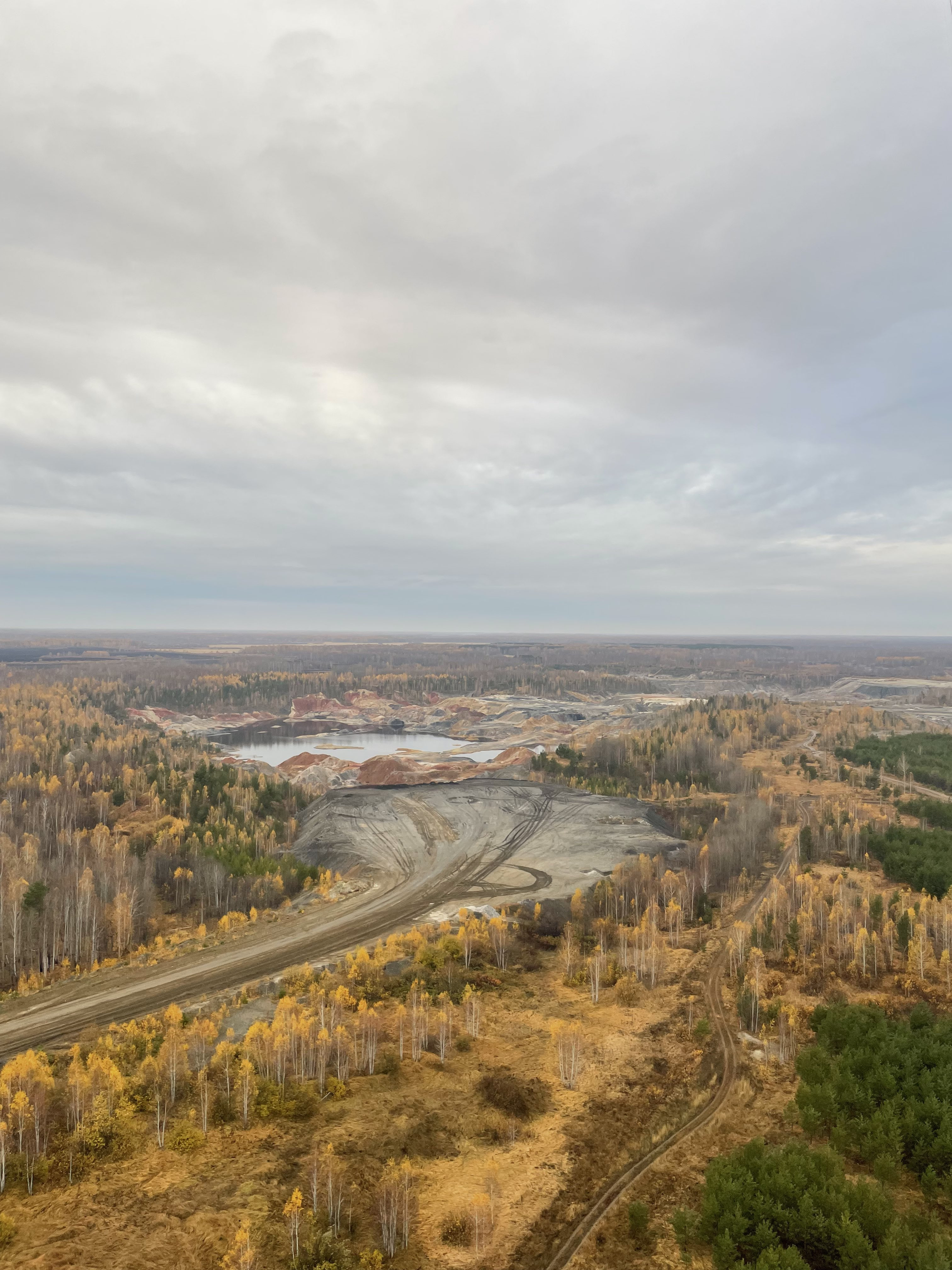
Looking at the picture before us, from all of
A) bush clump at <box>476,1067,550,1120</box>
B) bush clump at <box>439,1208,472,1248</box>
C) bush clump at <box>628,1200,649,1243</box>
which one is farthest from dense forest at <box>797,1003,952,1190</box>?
bush clump at <box>439,1208,472,1248</box>

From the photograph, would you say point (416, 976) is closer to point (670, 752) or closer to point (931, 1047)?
point (931, 1047)

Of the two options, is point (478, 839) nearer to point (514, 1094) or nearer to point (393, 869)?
point (393, 869)

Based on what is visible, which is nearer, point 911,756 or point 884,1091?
point 884,1091

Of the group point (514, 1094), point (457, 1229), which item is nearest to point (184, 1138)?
point (457, 1229)

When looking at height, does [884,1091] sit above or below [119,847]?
above

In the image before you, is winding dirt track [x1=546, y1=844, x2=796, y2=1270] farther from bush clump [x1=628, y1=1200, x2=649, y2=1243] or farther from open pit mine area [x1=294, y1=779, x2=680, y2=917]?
open pit mine area [x1=294, y1=779, x2=680, y2=917]

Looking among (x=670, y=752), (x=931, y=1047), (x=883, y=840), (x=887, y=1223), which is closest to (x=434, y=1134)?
(x=887, y=1223)

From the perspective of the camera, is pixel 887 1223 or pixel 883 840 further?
pixel 883 840
